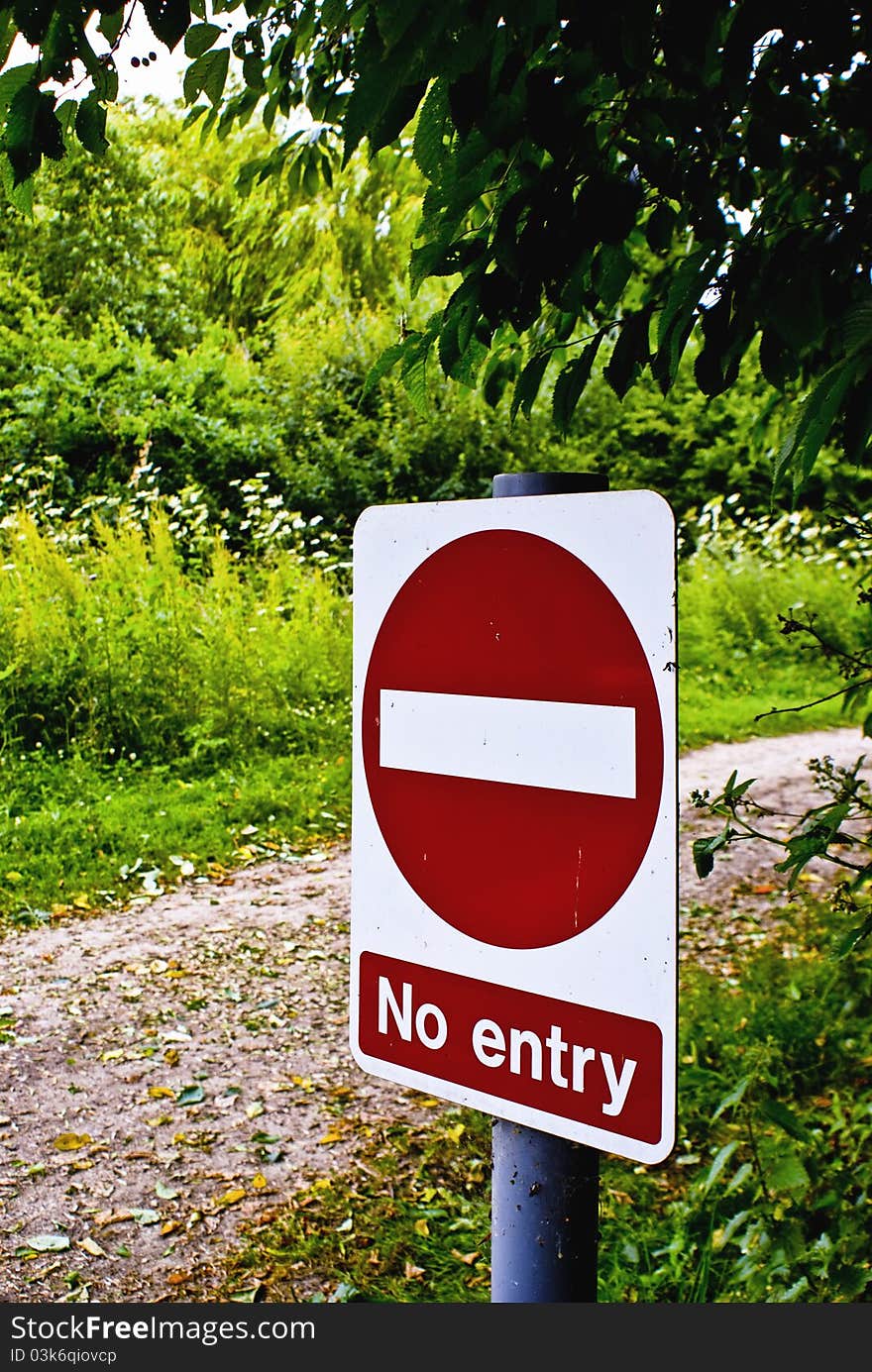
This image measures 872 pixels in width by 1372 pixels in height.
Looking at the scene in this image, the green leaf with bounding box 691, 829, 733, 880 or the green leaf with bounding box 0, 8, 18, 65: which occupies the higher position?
the green leaf with bounding box 0, 8, 18, 65

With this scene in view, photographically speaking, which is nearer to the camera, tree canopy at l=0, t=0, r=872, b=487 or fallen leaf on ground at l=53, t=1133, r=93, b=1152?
tree canopy at l=0, t=0, r=872, b=487

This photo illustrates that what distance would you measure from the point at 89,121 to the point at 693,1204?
121 inches

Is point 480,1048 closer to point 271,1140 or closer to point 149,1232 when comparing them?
point 149,1232

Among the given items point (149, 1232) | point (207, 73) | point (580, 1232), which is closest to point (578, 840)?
point (580, 1232)

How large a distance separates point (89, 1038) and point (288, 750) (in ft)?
11.7

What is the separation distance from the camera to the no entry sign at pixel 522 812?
112 centimetres

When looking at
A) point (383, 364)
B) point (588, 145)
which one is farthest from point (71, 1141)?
point (588, 145)

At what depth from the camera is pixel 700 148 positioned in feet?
6.23

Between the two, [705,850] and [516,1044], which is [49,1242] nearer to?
[705,850]

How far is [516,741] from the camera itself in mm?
1196

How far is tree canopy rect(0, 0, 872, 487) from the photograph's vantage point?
149 cm

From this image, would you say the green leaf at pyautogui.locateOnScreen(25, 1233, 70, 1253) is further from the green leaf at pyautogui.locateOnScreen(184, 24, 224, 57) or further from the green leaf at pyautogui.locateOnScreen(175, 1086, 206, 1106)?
the green leaf at pyautogui.locateOnScreen(184, 24, 224, 57)

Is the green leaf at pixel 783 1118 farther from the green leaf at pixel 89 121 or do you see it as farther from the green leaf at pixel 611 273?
the green leaf at pixel 89 121

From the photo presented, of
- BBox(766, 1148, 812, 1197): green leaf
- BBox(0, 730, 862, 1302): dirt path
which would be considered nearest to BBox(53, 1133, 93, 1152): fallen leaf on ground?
BBox(0, 730, 862, 1302): dirt path
